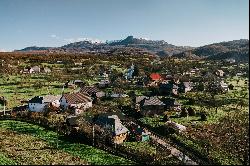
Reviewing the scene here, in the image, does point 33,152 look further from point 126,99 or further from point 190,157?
point 126,99

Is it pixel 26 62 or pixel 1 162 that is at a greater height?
pixel 26 62

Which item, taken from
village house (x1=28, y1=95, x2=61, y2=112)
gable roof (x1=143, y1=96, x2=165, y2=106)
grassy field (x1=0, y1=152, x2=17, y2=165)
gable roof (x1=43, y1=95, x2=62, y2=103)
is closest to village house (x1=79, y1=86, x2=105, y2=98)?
gable roof (x1=43, y1=95, x2=62, y2=103)

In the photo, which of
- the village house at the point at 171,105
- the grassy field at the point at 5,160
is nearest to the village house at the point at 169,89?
the village house at the point at 171,105

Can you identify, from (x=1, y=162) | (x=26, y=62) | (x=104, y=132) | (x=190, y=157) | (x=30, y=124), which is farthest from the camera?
(x=26, y=62)

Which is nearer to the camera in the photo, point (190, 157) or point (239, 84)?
point (190, 157)

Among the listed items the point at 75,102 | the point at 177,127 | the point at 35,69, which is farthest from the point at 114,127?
the point at 35,69

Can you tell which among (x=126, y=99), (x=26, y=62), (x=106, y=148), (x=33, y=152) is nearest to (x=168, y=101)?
(x=126, y=99)

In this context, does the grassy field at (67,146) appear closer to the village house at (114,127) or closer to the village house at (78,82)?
the village house at (114,127)
